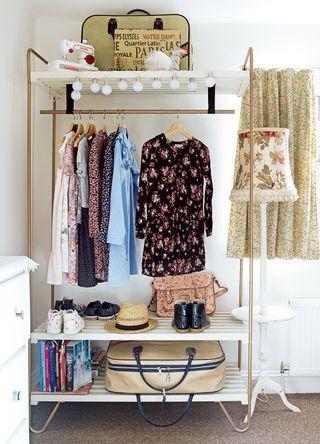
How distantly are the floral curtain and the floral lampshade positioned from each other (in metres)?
0.31

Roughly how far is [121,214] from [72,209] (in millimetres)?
282

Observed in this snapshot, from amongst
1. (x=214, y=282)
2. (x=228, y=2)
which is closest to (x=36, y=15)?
(x=228, y=2)

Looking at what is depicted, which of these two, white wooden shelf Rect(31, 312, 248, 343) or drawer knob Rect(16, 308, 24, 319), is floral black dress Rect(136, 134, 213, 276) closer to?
white wooden shelf Rect(31, 312, 248, 343)

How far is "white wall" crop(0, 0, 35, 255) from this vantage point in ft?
8.16

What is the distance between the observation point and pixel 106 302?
295cm

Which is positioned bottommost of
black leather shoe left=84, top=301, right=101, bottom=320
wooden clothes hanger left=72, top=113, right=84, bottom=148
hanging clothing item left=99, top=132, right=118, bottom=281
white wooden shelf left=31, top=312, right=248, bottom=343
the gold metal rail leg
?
the gold metal rail leg

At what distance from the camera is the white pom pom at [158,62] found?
255 cm

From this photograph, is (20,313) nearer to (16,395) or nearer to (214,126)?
(16,395)

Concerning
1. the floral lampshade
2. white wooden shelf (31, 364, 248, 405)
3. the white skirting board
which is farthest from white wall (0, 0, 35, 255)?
the white skirting board

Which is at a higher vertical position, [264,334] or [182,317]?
[182,317]

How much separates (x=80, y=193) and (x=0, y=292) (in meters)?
1.19

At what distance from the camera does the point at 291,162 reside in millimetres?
2912

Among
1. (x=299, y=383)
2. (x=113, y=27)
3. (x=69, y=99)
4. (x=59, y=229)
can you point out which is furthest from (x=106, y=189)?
(x=299, y=383)

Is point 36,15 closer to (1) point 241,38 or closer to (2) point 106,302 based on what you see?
(1) point 241,38
